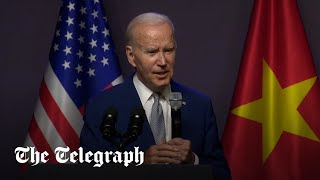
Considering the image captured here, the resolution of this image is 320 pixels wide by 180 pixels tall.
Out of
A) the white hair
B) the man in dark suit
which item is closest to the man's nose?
the man in dark suit

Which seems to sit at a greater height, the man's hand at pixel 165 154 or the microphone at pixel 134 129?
the microphone at pixel 134 129

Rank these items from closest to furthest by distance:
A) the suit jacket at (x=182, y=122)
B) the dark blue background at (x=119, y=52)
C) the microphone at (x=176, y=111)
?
the microphone at (x=176, y=111) < the suit jacket at (x=182, y=122) < the dark blue background at (x=119, y=52)

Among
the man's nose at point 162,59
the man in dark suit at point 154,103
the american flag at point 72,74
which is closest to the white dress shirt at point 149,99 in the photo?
the man in dark suit at point 154,103

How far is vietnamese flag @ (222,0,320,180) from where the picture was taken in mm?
2865

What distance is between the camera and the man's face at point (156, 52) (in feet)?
6.54

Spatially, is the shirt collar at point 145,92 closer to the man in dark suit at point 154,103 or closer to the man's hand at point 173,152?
the man in dark suit at point 154,103

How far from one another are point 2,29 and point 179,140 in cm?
196

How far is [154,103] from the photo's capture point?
2.07 m

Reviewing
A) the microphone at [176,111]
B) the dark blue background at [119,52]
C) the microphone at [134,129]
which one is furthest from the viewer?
the dark blue background at [119,52]

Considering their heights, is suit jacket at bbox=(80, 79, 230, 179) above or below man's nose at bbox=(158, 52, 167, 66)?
below

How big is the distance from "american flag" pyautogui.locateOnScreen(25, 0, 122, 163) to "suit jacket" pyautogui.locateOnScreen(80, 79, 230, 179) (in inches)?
32.6

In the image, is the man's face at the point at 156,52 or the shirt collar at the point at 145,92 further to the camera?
the shirt collar at the point at 145,92

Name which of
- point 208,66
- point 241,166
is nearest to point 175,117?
point 241,166

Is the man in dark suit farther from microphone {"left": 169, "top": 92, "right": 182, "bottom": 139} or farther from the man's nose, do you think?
microphone {"left": 169, "top": 92, "right": 182, "bottom": 139}
